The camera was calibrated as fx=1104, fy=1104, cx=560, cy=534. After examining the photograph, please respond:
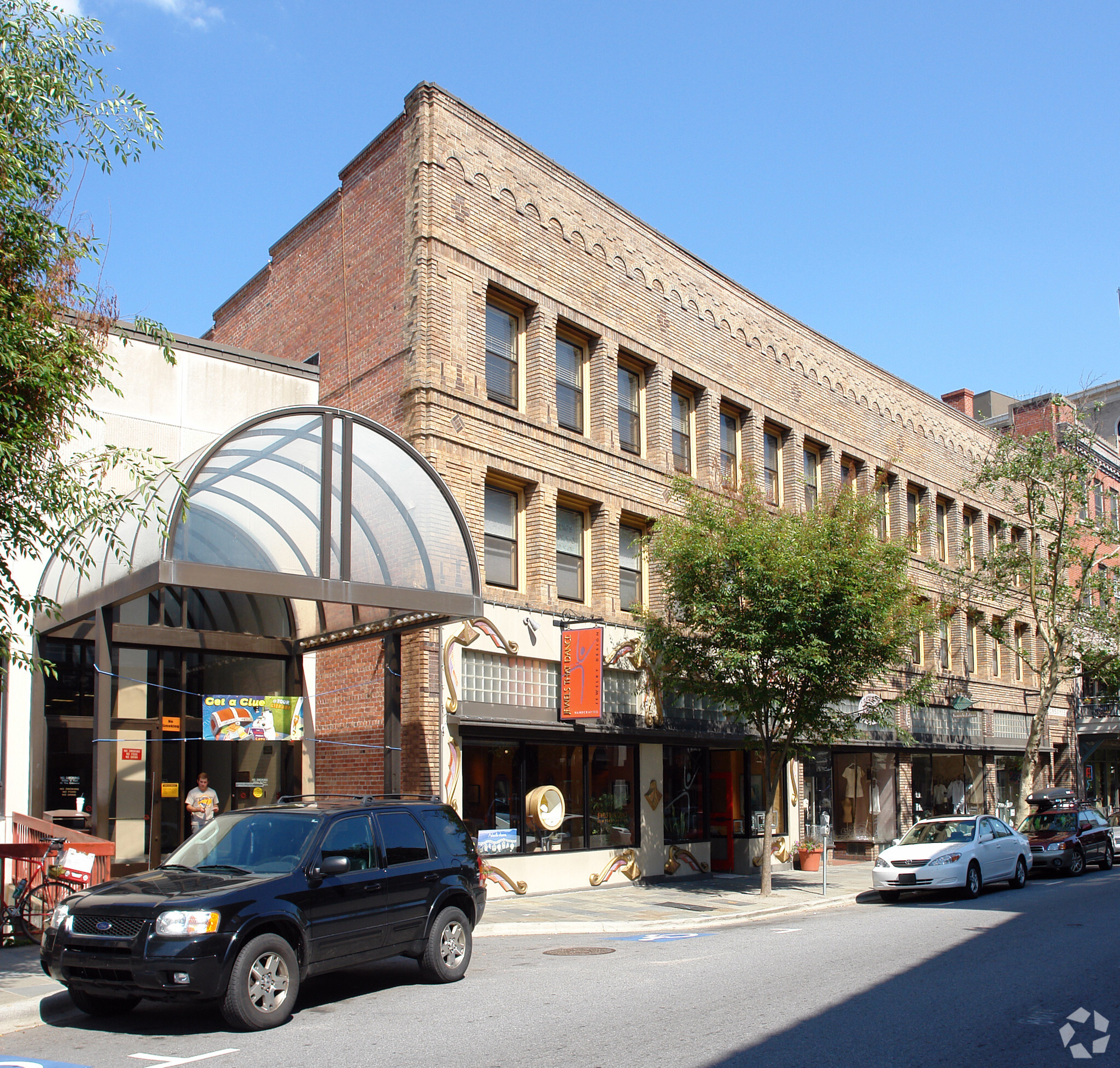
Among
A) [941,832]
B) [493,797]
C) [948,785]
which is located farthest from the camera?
[948,785]

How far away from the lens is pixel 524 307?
65.6ft

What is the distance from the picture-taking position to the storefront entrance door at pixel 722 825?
22.8 metres

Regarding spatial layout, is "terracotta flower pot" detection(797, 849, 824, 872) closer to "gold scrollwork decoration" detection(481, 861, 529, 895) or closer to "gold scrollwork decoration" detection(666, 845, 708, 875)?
"gold scrollwork decoration" detection(666, 845, 708, 875)

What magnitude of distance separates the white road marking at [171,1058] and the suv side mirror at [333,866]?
1.63 meters

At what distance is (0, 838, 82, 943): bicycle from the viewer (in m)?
11.6

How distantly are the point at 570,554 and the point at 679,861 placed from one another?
21.0 ft

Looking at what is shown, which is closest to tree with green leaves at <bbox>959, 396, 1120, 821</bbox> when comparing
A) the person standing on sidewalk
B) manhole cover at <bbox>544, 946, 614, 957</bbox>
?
manhole cover at <bbox>544, 946, 614, 957</bbox>

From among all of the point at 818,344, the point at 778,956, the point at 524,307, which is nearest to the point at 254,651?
the point at 524,307

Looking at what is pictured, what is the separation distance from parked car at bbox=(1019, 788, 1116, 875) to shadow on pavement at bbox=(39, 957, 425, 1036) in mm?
17857

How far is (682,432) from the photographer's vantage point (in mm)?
23391

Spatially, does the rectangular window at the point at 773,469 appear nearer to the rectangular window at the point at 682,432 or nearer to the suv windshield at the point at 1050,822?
the rectangular window at the point at 682,432

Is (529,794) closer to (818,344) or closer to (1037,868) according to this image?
(1037,868)

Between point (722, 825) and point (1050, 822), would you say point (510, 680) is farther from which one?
point (1050, 822)

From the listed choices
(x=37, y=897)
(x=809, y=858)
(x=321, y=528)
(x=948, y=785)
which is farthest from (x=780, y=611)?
(x=948, y=785)
